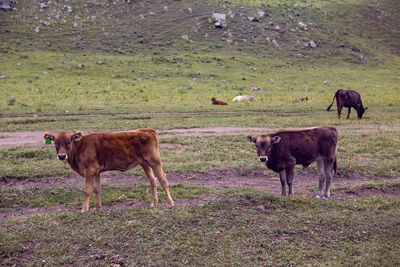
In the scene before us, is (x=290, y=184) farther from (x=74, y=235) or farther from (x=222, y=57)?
(x=222, y=57)

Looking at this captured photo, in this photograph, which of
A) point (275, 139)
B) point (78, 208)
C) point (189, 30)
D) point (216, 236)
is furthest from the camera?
point (189, 30)

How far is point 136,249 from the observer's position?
19.0 ft

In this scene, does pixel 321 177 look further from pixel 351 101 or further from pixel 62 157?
pixel 351 101

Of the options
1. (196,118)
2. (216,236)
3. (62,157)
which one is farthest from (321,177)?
(196,118)

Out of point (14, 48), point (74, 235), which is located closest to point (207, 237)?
point (74, 235)

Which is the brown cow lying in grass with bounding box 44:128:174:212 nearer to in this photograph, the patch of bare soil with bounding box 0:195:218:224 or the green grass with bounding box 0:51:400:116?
the patch of bare soil with bounding box 0:195:218:224

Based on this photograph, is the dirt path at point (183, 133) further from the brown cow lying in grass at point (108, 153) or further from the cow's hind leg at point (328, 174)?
the cow's hind leg at point (328, 174)

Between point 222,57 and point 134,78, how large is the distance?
1365 cm

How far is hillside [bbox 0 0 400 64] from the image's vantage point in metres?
47.9

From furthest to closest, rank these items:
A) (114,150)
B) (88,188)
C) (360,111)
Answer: (360,111) < (114,150) < (88,188)

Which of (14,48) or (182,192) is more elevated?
(14,48)

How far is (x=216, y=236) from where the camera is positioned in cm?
615

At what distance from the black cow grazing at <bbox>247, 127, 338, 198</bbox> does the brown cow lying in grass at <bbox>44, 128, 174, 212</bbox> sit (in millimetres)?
2246

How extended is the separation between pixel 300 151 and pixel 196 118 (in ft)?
39.4
